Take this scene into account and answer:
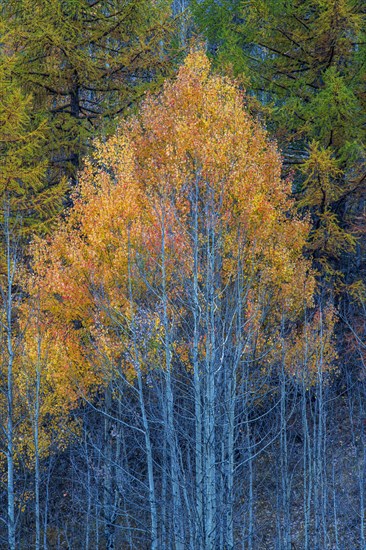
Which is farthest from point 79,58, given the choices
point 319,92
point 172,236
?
point 172,236

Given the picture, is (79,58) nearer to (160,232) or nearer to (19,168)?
(19,168)

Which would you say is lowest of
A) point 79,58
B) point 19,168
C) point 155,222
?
point 155,222

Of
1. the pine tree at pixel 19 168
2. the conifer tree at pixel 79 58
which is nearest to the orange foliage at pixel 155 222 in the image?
the pine tree at pixel 19 168

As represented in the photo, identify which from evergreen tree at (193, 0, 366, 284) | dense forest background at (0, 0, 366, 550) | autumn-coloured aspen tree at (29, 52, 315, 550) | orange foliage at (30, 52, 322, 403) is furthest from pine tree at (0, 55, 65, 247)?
evergreen tree at (193, 0, 366, 284)

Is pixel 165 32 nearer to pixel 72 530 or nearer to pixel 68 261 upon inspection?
pixel 68 261

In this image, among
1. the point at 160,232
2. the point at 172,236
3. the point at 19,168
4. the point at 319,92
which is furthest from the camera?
the point at 319,92

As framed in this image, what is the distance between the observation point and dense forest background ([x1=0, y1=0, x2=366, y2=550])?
13.8 meters

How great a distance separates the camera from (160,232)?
1266 centimetres

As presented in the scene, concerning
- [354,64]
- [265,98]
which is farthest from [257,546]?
[265,98]

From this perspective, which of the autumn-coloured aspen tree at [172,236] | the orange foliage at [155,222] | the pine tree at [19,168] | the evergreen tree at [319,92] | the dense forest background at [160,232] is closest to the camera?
the autumn-coloured aspen tree at [172,236]

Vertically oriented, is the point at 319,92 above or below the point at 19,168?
above

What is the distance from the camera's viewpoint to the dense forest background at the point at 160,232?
543 inches

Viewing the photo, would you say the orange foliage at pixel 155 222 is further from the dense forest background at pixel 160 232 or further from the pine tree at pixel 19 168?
the pine tree at pixel 19 168

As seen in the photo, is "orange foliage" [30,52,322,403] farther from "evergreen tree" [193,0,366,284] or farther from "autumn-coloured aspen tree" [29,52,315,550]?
"evergreen tree" [193,0,366,284]
